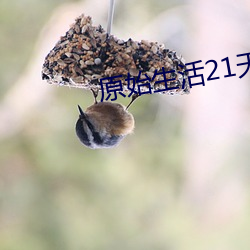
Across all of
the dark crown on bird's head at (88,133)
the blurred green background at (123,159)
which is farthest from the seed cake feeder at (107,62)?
the blurred green background at (123,159)

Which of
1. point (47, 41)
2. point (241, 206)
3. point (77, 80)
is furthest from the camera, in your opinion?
point (241, 206)

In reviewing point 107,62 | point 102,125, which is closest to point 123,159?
point 102,125

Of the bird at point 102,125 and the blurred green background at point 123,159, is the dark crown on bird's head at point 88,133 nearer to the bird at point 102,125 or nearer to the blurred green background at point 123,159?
the bird at point 102,125

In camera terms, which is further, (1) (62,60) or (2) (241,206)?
(2) (241,206)

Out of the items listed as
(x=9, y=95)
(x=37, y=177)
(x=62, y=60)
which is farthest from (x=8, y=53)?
(x=62, y=60)

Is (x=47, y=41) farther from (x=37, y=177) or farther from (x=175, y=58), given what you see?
(x=175, y=58)

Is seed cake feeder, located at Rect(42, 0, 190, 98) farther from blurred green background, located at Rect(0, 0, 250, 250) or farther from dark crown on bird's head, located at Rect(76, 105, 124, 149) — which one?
blurred green background, located at Rect(0, 0, 250, 250)

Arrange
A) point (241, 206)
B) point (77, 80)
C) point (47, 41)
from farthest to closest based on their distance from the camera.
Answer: point (241, 206) < point (47, 41) < point (77, 80)
